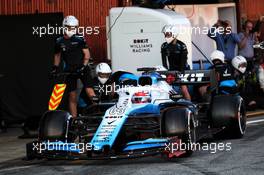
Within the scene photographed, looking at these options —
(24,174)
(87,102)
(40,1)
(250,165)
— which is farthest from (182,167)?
(40,1)

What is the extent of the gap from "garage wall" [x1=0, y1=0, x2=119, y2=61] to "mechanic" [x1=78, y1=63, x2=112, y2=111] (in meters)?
3.15

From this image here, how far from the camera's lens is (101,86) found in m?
13.9

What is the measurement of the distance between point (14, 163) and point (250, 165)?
3185 millimetres

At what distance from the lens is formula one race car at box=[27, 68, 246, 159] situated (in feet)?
36.4

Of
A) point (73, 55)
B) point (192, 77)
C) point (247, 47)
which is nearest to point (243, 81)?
point (247, 47)

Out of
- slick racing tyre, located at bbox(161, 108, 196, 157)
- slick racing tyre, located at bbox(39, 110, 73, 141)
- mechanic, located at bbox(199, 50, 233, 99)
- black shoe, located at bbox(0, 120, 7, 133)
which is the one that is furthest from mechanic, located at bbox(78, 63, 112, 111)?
slick racing tyre, located at bbox(161, 108, 196, 157)

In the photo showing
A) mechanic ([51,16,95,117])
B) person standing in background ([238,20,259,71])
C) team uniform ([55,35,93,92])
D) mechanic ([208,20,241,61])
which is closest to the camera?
mechanic ([51,16,95,117])

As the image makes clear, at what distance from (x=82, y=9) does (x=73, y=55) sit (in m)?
3.94

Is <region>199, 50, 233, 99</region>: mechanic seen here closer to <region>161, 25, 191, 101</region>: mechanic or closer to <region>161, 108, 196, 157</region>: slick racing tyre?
<region>161, 25, 191, 101</region>: mechanic

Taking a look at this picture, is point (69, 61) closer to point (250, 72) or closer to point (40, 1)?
point (40, 1)

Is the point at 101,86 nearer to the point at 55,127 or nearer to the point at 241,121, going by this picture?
the point at 241,121

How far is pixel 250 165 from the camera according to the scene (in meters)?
10.4

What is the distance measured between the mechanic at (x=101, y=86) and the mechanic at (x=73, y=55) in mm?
199

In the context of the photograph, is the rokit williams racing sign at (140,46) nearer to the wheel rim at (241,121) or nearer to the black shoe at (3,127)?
the black shoe at (3,127)
